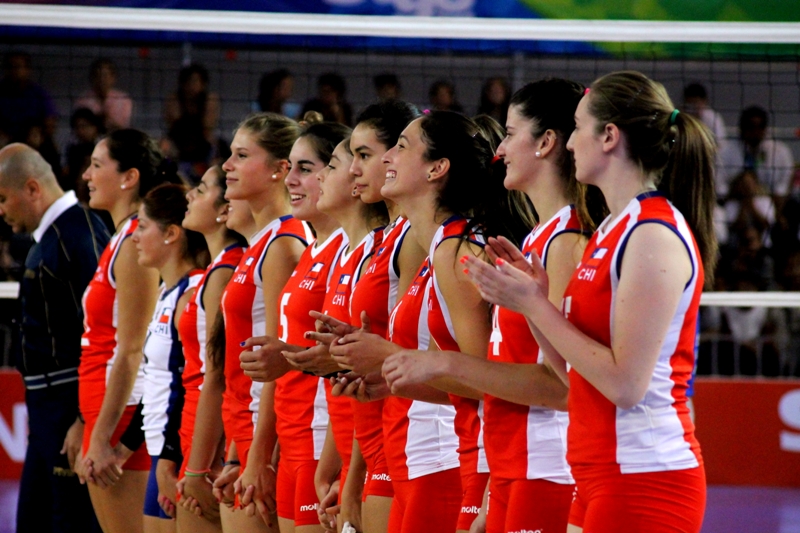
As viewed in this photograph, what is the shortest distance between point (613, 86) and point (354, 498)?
1.75m

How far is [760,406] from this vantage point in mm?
8172

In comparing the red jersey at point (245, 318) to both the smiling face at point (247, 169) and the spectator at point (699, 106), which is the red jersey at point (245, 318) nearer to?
the smiling face at point (247, 169)

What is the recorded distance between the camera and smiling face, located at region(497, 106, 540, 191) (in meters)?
2.81

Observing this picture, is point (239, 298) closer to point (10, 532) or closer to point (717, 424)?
point (10, 532)

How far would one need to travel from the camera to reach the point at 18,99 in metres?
9.91

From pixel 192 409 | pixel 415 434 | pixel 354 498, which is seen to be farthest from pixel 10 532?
pixel 415 434

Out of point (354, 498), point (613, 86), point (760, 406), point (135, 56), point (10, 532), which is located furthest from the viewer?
point (135, 56)

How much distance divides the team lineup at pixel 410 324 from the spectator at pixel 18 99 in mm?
5030

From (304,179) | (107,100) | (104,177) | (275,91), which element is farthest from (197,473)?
(107,100)

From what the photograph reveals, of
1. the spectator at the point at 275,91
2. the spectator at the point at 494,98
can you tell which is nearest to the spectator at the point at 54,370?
the spectator at the point at 275,91

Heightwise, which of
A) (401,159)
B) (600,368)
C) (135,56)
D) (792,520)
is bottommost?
(792,520)

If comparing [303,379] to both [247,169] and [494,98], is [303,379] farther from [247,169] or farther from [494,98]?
[494,98]

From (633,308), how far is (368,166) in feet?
5.10

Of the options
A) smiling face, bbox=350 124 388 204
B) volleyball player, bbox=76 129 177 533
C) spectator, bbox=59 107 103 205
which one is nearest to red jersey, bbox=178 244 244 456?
volleyball player, bbox=76 129 177 533
